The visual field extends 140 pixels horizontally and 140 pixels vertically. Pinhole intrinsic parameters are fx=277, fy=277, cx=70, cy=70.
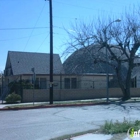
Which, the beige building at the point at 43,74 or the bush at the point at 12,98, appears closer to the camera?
the bush at the point at 12,98

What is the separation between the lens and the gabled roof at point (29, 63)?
36.8 meters

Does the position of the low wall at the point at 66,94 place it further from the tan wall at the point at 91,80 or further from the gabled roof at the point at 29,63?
the gabled roof at the point at 29,63

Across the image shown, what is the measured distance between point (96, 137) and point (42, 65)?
3081 cm

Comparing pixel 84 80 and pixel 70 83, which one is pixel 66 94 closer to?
pixel 84 80

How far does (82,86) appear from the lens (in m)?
35.9

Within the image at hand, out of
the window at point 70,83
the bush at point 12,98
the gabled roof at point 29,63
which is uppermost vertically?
the gabled roof at point 29,63

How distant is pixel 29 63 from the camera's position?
3812 cm

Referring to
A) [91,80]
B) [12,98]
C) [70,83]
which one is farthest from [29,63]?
[12,98]

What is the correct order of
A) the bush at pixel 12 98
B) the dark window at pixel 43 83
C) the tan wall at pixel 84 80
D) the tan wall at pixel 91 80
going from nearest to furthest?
1. the bush at pixel 12 98
2. the dark window at pixel 43 83
3. the tan wall at pixel 84 80
4. the tan wall at pixel 91 80

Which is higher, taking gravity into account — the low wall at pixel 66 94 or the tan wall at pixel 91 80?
the tan wall at pixel 91 80

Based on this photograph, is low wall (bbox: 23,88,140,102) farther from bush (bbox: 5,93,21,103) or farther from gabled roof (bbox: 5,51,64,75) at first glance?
gabled roof (bbox: 5,51,64,75)

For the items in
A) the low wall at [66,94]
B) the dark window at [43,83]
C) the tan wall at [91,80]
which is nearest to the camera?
the low wall at [66,94]

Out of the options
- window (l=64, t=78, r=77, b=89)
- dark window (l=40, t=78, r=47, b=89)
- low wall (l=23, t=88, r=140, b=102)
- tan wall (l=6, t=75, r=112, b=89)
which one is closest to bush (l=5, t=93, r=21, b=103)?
low wall (l=23, t=88, r=140, b=102)

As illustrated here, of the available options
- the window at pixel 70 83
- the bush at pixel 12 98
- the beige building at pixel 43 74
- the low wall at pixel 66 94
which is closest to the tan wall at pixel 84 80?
the beige building at pixel 43 74
